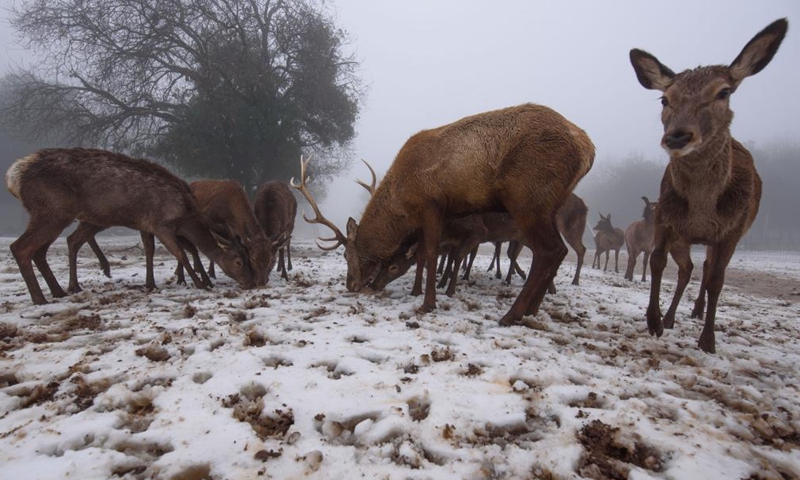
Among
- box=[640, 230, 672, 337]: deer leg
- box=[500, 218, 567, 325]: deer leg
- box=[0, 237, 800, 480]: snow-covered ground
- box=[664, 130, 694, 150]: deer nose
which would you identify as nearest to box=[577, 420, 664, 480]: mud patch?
box=[0, 237, 800, 480]: snow-covered ground

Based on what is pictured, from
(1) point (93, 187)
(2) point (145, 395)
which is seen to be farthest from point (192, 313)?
(1) point (93, 187)

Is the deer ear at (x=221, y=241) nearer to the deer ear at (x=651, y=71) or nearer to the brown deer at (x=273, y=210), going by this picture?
the brown deer at (x=273, y=210)

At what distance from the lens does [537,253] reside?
411 cm

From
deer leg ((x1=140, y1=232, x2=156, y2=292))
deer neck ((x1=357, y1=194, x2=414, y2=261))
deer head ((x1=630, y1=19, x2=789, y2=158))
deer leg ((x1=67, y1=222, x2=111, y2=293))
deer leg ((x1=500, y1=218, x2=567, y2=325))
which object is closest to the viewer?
deer head ((x1=630, y1=19, x2=789, y2=158))

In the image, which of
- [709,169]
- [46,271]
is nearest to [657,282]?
[709,169]

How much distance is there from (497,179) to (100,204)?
5413 mm

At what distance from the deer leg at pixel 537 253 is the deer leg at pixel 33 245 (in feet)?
18.1

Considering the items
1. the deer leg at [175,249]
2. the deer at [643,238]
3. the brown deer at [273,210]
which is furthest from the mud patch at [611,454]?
the deer at [643,238]

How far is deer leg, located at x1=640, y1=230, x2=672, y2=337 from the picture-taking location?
13.4 ft

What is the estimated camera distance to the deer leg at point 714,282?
358 centimetres

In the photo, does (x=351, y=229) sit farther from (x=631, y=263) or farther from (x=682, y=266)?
(x=631, y=263)

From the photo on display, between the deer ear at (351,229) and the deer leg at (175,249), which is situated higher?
the deer ear at (351,229)

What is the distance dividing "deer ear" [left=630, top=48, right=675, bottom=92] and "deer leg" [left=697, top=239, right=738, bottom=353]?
1.74 m

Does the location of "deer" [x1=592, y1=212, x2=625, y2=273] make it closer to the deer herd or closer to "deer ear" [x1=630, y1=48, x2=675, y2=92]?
the deer herd
